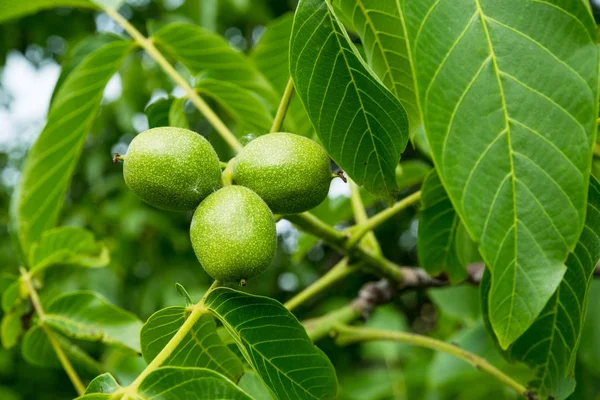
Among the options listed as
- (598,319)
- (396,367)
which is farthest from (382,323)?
(598,319)

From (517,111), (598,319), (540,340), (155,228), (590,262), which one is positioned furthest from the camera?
(155,228)

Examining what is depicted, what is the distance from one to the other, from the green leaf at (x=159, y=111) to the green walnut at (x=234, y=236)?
0.47m

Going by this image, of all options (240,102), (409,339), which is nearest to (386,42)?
(240,102)

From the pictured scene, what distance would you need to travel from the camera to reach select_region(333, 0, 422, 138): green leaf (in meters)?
0.95

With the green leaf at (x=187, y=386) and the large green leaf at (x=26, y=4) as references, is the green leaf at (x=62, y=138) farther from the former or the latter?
the green leaf at (x=187, y=386)

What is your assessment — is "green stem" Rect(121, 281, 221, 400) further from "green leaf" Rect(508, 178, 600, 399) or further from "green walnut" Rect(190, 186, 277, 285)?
"green leaf" Rect(508, 178, 600, 399)

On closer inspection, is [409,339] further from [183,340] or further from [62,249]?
[62,249]

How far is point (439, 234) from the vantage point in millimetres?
1235

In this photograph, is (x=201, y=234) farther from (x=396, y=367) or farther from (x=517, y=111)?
(x=396, y=367)

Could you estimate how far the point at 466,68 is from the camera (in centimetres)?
69

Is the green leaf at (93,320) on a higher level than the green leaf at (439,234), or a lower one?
lower

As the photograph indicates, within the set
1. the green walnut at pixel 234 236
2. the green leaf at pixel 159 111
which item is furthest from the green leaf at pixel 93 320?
the green walnut at pixel 234 236

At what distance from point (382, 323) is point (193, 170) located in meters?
1.98

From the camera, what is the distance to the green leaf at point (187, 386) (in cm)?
76
